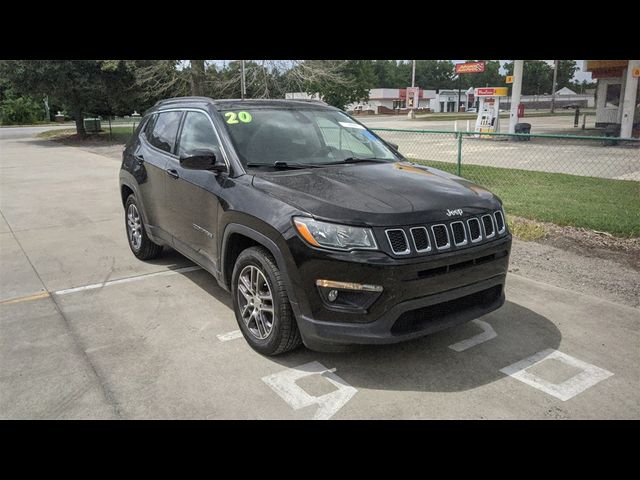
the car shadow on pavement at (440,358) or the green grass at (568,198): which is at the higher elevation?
the green grass at (568,198)

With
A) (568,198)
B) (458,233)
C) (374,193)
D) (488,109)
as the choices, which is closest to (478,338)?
(458,233)

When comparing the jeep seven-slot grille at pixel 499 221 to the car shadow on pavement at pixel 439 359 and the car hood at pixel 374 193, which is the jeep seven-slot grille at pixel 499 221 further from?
the car shadow on pavement at pixel 439 359

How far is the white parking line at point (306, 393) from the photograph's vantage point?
3238 millimetres

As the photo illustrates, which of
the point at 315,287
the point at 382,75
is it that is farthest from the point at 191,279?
the point at 382,75

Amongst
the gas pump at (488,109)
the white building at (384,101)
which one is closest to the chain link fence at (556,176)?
the gas pump at (488,109)

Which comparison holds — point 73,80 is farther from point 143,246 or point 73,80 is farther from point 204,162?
point 204,162

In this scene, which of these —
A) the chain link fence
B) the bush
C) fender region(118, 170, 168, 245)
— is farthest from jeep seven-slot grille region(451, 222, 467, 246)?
the bush

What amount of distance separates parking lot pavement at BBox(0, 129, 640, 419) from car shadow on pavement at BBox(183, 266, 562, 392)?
0.01 meters

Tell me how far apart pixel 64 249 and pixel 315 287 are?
4943mm

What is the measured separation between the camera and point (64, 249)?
Result: 696cm

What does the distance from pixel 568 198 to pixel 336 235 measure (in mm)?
7225

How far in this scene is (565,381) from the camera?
3.56 m

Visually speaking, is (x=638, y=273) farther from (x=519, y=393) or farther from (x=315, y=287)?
Result: (x=315, y=287)

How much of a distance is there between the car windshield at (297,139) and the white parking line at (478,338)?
167 centimetres
